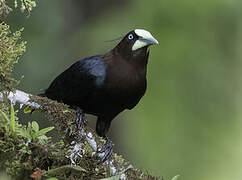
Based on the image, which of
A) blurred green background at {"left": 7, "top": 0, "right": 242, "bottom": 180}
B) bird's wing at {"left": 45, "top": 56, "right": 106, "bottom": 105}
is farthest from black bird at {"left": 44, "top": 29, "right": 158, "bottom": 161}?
blurred green background at {"left": 7, "top": 0, "right": 242, "bottom": 180}

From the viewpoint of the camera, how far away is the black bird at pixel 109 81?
11.5 ft

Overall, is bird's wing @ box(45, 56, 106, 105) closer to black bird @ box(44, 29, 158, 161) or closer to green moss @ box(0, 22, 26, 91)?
black bird @ box(44, 29, 158, 161)

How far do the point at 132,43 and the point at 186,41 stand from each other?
160 inches

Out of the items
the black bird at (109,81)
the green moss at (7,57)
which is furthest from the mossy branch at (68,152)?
the black bird at (109,81)

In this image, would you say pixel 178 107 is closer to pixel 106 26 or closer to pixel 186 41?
pixel 186 41

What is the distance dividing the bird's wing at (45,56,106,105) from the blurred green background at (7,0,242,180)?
3.38m

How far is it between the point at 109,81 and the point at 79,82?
22 cm

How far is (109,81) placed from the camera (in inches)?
138

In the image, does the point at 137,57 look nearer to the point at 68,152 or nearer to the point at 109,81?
the point at 109,81

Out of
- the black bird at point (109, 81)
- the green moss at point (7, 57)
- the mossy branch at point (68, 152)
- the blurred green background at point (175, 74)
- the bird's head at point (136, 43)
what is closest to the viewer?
the mossy branch at point (68, 152)

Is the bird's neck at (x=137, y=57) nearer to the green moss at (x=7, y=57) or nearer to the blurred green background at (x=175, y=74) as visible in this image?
the green moss at (x=7, y=57)

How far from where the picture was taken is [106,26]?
8.05m

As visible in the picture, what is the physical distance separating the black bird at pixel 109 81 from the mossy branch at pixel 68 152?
29.7 inches

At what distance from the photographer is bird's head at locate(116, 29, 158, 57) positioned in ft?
11.9
